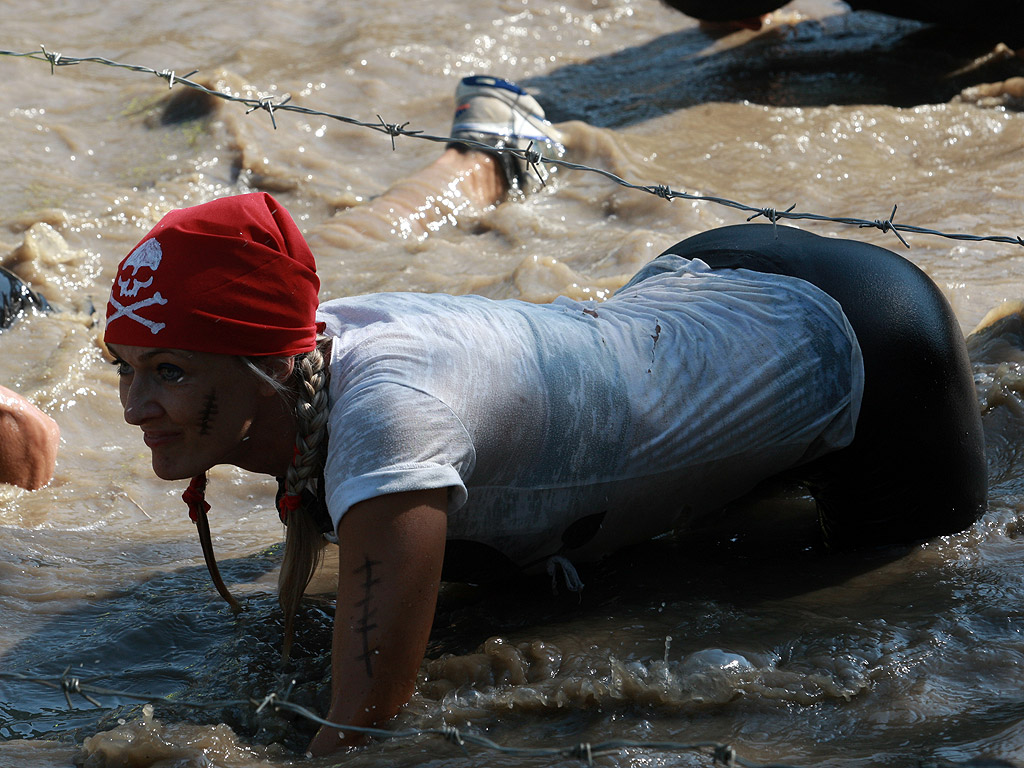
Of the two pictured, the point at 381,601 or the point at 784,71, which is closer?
the point at 381,601

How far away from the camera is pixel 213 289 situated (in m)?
1.99

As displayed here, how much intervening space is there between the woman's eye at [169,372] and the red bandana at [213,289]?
2.1 inches

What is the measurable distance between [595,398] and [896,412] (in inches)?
27.6

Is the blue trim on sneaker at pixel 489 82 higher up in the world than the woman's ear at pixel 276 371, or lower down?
lower down

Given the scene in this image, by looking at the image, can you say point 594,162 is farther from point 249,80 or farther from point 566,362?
point 566,362

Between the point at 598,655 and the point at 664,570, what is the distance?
1.45 ft

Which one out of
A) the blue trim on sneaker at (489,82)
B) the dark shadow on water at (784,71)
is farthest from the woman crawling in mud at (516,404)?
the dark shadow on water at (784,71)

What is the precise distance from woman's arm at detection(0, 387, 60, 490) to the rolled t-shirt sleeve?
1.74 m

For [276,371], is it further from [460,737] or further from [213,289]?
[460,737]

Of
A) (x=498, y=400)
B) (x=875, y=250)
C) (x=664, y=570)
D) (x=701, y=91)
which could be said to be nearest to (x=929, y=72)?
(x=701, y=91)

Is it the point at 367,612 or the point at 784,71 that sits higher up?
the point at 367,612

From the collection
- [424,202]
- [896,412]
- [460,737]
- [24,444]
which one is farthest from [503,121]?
[460,737]

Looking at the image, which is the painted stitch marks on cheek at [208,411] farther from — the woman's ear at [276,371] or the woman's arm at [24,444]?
the woman's arm at [24,444]

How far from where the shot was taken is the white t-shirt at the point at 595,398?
2.04 m
